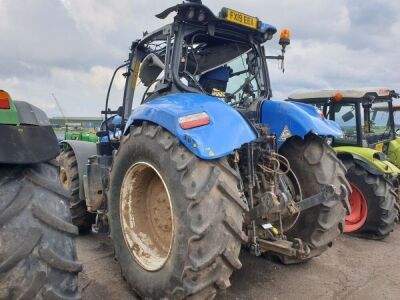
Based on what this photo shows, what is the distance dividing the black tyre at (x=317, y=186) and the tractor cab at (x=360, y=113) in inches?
121

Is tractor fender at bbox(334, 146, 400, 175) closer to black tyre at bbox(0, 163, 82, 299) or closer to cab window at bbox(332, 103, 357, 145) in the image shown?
cab window at bbox(332, 103, 357, 145)

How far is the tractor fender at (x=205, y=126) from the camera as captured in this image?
2.68 meters

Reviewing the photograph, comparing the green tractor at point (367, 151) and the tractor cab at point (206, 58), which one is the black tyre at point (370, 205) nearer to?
the green tractor at point (367, 151)

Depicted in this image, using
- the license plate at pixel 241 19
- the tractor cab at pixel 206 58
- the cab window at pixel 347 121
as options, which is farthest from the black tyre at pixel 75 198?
the cab window at pixel 347 121

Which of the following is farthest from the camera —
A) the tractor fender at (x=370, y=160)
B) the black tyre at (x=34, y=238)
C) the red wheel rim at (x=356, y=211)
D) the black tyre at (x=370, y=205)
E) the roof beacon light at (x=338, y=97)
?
the roof beacon light at (x=338, y=97)

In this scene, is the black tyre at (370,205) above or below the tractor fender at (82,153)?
below

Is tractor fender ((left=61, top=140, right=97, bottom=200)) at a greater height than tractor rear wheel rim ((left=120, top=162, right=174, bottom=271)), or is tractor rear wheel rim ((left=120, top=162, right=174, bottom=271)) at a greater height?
tractor fender ((left=61, top=140, right=97, bottom=200))

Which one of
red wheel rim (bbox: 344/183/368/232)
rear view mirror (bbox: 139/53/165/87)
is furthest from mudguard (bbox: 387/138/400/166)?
rear view mirror (bbox: 139/53/165/87)

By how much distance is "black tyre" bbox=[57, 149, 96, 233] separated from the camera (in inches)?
191

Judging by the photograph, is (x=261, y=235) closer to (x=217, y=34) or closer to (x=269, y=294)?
(x=269, y=294)

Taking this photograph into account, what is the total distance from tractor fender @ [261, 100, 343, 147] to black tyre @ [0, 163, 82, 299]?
223 cm

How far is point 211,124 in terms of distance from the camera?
2.83m

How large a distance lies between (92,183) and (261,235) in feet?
6.90

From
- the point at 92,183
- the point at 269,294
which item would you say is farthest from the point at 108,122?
the point at 269,294
